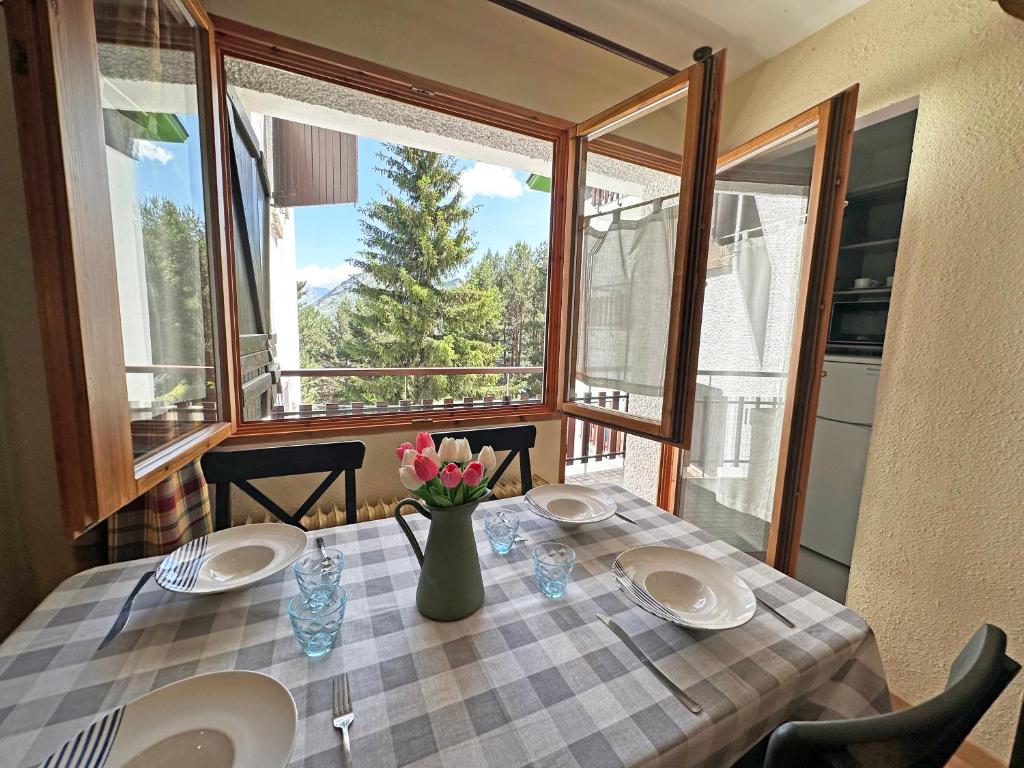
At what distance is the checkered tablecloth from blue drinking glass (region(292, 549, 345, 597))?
4 cm

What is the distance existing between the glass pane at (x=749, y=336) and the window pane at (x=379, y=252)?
87cm

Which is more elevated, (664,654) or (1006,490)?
(1006,490)

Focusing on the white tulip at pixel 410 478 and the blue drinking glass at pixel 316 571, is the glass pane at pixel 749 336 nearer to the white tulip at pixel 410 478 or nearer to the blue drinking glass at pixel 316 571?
the white tulip at pixel 410 478

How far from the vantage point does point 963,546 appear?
1251mm

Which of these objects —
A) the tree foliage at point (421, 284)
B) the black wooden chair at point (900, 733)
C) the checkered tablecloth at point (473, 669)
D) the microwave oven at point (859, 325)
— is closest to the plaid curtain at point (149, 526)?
the checkered tablecloth at point (473, 669)

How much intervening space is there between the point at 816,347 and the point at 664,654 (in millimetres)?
1311

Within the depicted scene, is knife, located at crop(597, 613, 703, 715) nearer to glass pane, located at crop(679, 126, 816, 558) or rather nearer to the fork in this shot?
the fork

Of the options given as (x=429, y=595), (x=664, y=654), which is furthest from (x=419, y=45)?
(x=664, y=654)

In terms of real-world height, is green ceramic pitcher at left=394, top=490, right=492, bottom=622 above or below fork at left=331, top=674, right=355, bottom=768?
above

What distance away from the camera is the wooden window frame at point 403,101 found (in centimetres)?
134

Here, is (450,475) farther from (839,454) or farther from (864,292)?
(864,292)

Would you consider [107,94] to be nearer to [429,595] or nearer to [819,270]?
[429,595]

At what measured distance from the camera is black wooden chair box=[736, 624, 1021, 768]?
0.40 metres

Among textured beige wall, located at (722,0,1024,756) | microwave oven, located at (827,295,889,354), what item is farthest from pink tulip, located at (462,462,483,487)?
microwave oven, located at (827,295,889,354)
